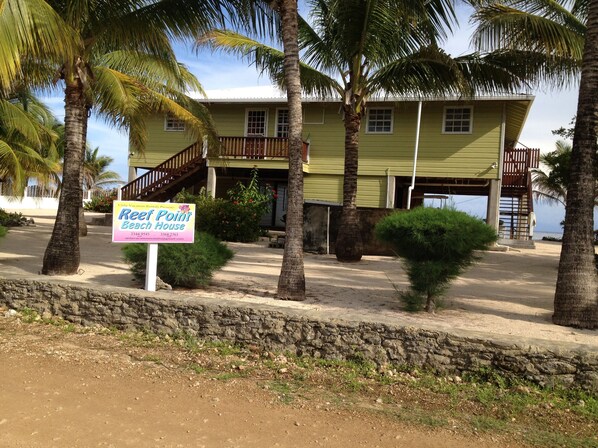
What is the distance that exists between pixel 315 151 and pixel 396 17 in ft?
33.5

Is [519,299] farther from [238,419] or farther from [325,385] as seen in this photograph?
[238,419]

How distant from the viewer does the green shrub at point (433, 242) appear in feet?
21.5

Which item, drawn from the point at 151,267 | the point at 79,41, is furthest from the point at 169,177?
the point at 151,267

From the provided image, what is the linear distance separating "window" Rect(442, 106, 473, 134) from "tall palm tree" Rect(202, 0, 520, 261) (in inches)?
291

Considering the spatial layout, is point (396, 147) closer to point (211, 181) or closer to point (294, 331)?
point (211, 181)

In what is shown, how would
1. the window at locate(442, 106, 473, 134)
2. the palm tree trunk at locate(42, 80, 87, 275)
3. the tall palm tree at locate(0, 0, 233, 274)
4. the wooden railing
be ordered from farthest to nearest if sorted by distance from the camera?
the wooden railing
the window at locate(442, 106, 473, 134)
the palm tree trunk at locate(42, 80, 87, 275)
the tall palm tree at locate(0, 0, 233, 274)

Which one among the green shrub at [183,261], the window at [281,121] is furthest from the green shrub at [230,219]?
the green shrub at [183,261]

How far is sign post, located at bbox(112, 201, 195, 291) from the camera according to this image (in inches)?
285

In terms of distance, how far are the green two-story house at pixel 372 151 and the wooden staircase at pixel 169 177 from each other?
1.5 inches

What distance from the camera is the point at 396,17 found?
448 inches

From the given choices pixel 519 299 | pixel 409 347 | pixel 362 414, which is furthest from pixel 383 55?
pixel 362 414

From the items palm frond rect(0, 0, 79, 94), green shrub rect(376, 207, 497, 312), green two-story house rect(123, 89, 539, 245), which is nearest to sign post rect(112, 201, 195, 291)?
palm frond rect(0, 0, 79, 94)

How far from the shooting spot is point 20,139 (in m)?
20.9

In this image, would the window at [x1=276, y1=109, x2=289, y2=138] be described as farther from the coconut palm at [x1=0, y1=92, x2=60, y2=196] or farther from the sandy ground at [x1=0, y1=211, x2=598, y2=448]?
the sandy ground at [x1=0, y1=211, x2=598, y2=448]
